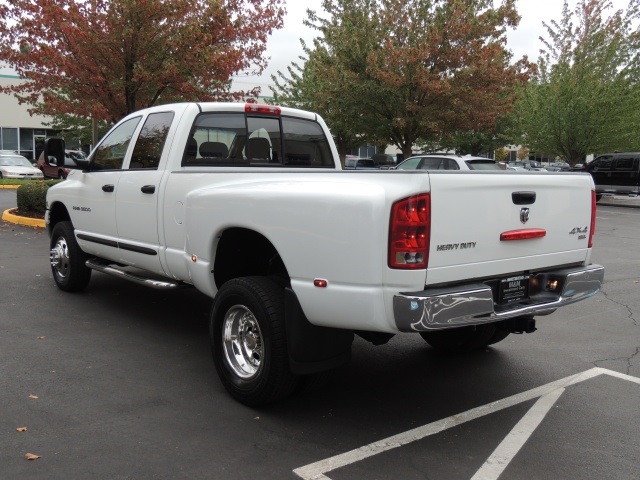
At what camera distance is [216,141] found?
5.35 metres

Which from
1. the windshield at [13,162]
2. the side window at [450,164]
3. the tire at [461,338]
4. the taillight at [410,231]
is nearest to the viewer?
the taillight at [410,231]

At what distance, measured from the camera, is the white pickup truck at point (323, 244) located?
3256mm

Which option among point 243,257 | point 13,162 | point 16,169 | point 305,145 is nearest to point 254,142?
point 305,145

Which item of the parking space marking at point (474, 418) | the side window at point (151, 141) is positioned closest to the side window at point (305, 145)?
the side window at point (151, 141)

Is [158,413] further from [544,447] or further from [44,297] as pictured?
[44,297]

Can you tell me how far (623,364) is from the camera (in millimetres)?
5047

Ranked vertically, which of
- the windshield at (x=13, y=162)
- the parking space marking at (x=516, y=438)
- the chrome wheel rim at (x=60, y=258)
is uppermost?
the windshield at (x=13, y=162)

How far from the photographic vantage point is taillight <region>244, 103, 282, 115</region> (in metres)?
5.46

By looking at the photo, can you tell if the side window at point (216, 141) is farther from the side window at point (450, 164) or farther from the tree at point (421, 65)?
the tree at point (421, 65)

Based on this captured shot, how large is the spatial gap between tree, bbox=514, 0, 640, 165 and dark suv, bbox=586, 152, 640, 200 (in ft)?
6.84

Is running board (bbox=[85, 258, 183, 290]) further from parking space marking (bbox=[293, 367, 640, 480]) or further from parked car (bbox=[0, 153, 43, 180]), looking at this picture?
parked car (bbox=[0, 153, 43, 180])

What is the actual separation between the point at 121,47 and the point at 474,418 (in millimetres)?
11121

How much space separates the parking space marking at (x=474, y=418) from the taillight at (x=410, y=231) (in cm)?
110

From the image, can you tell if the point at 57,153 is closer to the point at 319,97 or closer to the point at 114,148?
the point at 114,148
